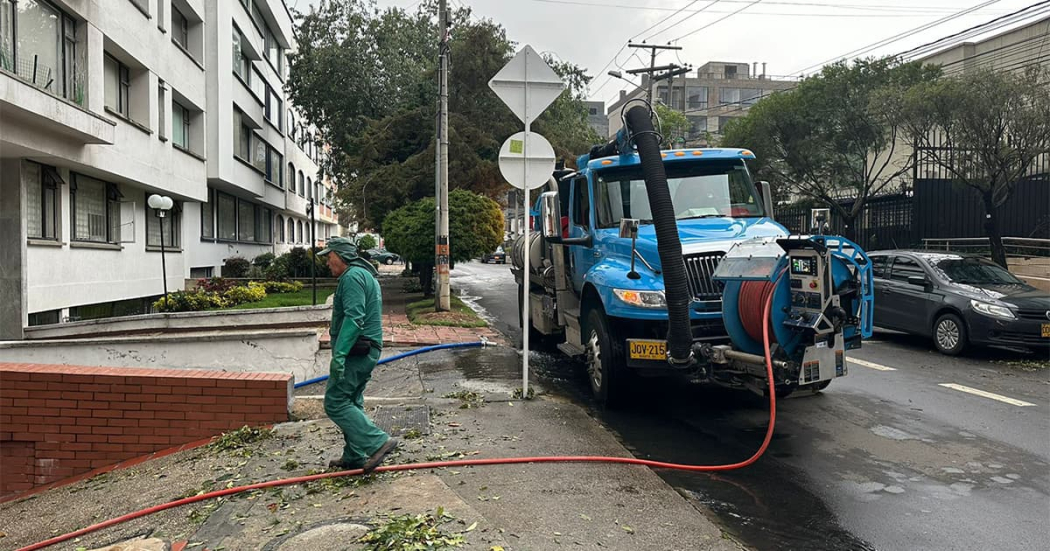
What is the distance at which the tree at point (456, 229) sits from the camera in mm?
18812

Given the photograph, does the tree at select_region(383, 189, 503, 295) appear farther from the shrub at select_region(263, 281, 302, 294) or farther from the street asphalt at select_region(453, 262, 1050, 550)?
the street asphalt at select_region(453, 262, 1050, 550)

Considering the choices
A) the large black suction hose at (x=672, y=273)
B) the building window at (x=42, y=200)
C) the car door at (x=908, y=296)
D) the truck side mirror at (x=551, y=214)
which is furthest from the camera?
the building window at (x=42, y=200)

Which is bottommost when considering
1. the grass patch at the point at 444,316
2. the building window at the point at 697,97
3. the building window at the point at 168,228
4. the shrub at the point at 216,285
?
the grass patch at the point at 444,316

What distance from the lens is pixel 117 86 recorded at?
1530 cm

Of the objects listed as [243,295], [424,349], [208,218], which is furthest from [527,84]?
[208,218]

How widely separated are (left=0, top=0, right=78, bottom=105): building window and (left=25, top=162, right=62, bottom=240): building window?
1382 millimetres

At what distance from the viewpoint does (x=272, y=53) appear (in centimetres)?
3488

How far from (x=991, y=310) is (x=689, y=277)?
668 centimetres

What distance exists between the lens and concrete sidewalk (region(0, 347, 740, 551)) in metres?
3.93

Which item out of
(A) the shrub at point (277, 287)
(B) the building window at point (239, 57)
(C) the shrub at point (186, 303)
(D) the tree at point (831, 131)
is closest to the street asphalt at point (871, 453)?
(C) the shrub at point (186, 303)

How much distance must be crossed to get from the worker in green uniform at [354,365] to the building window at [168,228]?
14.2m

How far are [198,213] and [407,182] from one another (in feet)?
21.1

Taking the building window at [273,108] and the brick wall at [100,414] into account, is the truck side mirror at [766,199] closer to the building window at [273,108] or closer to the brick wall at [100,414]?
the brick wall at [100,414]

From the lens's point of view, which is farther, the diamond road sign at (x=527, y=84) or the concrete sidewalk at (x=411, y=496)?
the diamond road sign at (x=527, y=84)
